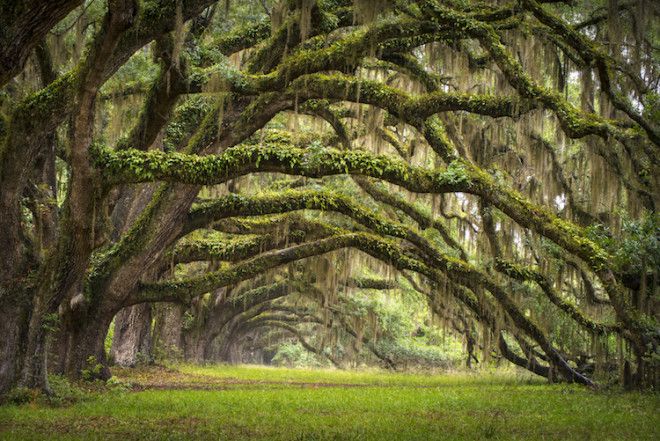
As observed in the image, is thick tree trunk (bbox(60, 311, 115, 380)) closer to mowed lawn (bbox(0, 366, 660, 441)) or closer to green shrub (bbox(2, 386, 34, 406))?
mowed lawn (bbox(0, 366, 660, 441))

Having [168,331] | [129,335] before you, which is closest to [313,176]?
[129,335]

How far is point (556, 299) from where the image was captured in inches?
623

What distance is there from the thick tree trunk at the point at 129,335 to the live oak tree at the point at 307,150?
323 cm

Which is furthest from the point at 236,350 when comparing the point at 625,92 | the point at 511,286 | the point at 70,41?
the point at 625,92

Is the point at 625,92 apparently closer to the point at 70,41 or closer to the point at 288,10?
the point at 288,10

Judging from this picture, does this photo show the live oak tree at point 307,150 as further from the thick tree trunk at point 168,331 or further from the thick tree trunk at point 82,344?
the thick tree trunk at point 168,331

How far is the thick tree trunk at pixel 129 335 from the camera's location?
66.6ft

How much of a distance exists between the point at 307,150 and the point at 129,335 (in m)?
13.6

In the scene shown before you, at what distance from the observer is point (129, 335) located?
2080 centimetres

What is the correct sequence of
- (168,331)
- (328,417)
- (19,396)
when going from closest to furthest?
(328,417) → (19,396) → (168,331)

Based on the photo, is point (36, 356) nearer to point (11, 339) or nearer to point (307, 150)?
point (11, 339)

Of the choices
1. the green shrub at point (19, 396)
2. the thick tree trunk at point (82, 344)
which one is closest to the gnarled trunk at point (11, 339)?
the green shrub at point (19, 396)

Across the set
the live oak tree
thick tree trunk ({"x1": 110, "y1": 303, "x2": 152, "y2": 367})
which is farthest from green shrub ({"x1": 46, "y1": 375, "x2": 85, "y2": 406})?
thick tree trunk ({"x1": 110, "y1": 303, "x2": 152, "y2": 367})

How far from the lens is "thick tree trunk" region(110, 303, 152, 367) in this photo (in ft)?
66.6
